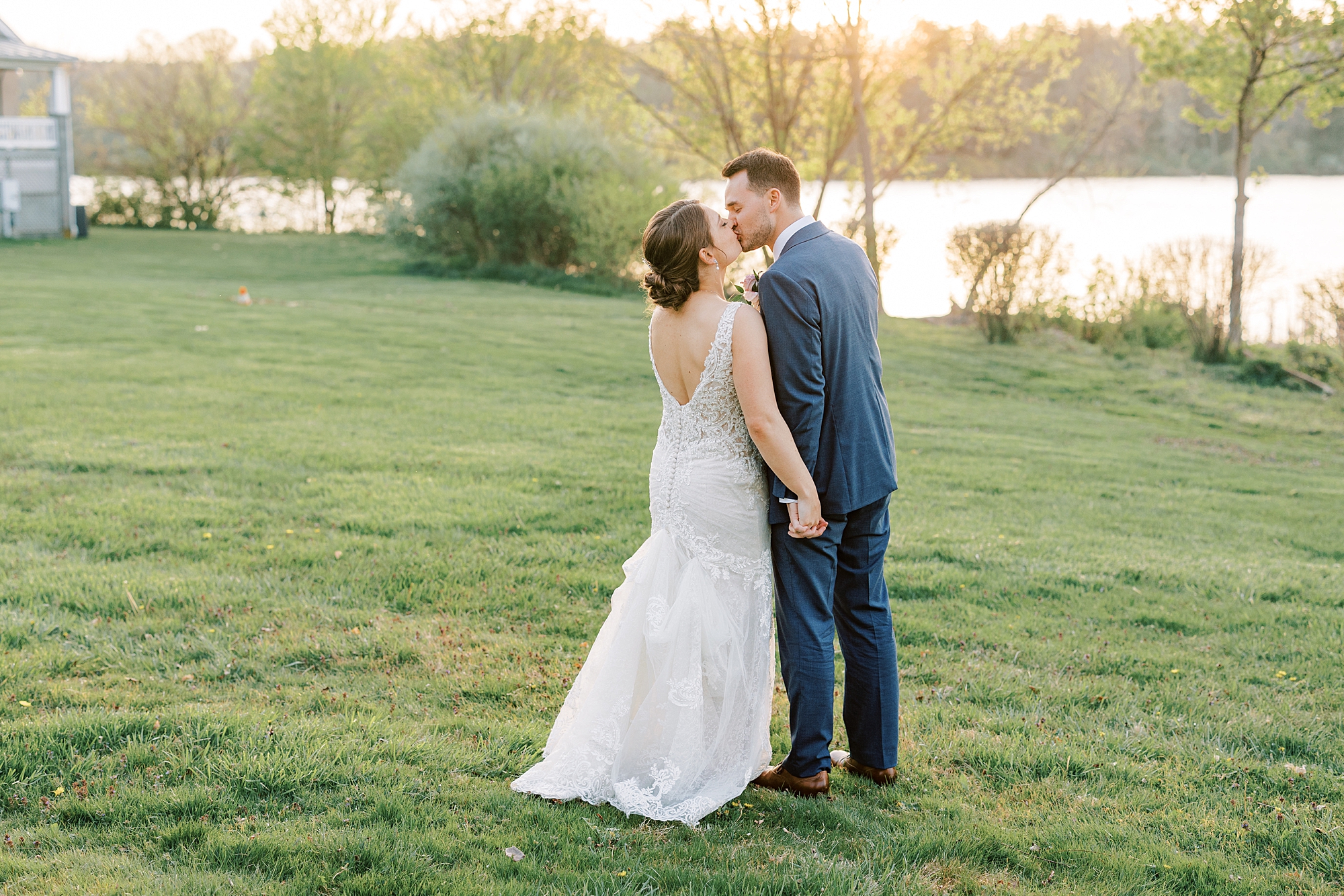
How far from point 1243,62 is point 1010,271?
5060mm

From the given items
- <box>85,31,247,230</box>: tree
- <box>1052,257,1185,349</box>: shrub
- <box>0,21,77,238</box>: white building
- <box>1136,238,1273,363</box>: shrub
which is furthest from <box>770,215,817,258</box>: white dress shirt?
<box>85,31,247,230</box>: tree

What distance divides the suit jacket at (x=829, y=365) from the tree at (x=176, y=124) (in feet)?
141

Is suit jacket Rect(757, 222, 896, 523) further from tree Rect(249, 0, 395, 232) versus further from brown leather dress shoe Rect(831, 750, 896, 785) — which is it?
tree Rect(249, 0, 395, 232)

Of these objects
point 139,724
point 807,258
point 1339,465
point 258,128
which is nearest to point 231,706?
point 139,724

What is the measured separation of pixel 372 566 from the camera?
602 cm

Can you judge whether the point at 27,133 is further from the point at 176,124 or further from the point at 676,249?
the point at 676,249

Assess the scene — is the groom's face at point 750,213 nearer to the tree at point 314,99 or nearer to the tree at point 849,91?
the tree at point 849,91

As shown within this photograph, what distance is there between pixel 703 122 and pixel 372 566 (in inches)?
713

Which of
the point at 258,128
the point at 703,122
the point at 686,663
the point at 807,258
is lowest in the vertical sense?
the point at 686,663

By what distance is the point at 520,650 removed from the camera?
5051mm

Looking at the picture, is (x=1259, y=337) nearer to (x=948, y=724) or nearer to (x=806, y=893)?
(x=948, y=724)

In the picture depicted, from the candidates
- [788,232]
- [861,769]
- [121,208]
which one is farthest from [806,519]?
[121,208]

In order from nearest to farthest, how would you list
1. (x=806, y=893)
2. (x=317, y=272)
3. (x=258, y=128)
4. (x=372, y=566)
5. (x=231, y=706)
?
(x=806, y=893) < (x=231, y=706) < (x=372, y=566) < (x=317, y=272) < (x=258, y=128)

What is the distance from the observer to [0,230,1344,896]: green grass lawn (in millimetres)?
3301
